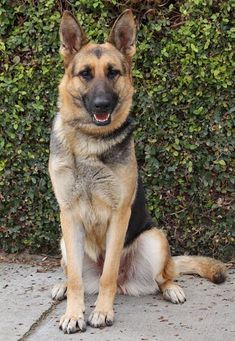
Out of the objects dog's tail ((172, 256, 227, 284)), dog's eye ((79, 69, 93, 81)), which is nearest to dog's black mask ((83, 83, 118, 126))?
dog's eye ((79, 69, 93, 81))

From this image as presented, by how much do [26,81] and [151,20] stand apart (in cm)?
120

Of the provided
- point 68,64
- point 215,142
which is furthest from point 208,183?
point 68,64

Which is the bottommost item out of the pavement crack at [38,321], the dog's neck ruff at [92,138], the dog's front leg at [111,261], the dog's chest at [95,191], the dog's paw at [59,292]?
the pavement crack at [38,321]

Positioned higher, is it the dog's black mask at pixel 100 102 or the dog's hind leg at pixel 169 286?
the dog's black mask at pixel 100 102

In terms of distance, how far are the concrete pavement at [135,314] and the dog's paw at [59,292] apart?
53 mm

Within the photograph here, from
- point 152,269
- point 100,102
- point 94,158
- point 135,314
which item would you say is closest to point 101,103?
point 100,102

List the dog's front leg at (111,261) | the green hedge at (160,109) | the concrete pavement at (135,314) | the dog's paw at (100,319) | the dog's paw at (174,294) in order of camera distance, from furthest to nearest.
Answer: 1. the green hedge at (160,109)
2. the dog's paw at (174,294)
3. the dog's front leg at (111,261)
4. the dog's paw at (100,319)
5. the concrete pavement at (135,314)

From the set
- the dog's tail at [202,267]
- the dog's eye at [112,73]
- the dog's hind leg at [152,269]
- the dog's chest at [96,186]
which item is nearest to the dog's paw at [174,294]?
the dog's hind leg at [152,269]

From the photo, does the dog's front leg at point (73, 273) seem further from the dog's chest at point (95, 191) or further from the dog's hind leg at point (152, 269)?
the dog's hind leg at point (152, 269)

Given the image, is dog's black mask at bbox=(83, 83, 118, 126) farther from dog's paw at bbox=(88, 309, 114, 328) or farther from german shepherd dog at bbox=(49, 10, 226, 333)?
dog's paw at bbox=(88, 309, 114, 328)

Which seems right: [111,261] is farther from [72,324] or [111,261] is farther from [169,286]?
[169,286]

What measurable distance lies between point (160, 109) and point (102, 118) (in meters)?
1.12

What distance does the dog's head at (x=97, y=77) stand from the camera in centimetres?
422

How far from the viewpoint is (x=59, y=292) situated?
478cm
